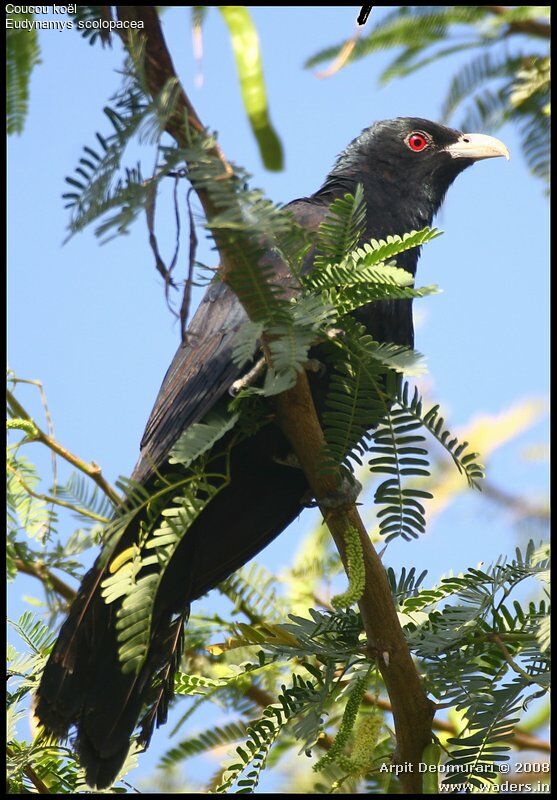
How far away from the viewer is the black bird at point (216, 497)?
3.68 m

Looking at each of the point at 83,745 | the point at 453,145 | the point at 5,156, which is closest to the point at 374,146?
the point at 453,145

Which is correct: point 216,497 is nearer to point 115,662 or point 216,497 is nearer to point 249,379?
point 115,662

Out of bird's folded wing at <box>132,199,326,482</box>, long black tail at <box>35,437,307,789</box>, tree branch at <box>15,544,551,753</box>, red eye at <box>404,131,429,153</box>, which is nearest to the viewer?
long black tail at <box>35,437,307,789</box>

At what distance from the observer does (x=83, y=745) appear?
12.1 feet

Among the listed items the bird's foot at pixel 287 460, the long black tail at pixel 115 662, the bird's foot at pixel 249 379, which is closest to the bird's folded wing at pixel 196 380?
the bird's foot at pixel 249 379

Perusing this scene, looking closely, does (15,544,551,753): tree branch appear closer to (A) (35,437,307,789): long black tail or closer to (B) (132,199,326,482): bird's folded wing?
(A) (35,437,307,789): long black tail

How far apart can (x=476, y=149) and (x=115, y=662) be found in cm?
370

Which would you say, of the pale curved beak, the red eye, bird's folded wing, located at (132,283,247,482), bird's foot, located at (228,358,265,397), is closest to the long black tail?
bird's folded wing, located at (132,283,247,482)

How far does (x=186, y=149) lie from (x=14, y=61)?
59 centimetres

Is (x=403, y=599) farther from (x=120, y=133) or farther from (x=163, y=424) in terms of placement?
(x=120, y=133)

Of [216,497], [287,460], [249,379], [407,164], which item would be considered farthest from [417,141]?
[249,379]

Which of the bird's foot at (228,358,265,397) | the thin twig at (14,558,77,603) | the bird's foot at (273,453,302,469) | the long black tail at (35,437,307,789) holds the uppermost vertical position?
the bird's foot at (273,453,302,469)

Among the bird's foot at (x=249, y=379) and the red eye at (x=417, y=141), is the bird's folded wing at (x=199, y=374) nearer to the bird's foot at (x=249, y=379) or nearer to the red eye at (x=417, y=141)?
the bird's foot at (x=249, y=379)

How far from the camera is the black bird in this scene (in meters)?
3.68
